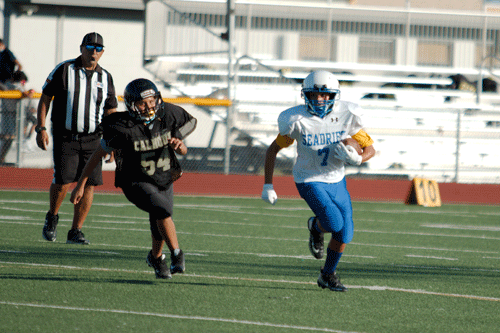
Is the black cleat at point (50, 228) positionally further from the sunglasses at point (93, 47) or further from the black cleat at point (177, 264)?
the black cleat at point (177, 264)

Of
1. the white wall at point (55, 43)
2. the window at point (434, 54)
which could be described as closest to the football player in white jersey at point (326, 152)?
the white wall at point (55, 43)

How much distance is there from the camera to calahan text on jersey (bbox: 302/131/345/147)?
196 inches

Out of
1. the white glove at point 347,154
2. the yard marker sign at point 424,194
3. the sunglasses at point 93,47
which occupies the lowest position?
the yard marker sign at point 424,194

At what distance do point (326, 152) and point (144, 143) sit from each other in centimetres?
121

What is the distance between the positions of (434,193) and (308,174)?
8376 mm

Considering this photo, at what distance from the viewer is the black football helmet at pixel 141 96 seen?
15.5 ft

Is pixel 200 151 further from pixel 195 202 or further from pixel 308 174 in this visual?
pixel 308 174

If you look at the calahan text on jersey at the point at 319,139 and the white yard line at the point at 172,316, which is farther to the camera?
the calahan text on jersey at the point at 319,139

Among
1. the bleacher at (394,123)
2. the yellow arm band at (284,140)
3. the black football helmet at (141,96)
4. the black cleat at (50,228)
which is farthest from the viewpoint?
the bleacher at (394,123)

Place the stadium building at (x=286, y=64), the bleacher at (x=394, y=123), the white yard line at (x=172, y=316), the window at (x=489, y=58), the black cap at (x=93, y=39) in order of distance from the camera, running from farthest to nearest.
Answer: the window at (x=489, y=58)
the bleacher at (x=394, y=123)
the stadium building at (x=286, y=64)
the black cap at (x=93, y=39)
the white yard line at (x=172, y=316)

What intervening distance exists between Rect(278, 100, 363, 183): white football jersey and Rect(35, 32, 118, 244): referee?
2260 mm

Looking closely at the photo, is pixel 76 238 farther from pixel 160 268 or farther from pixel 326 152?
pixel 326 152

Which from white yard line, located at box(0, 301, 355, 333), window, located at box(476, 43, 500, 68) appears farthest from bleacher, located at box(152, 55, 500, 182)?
white yard line, located at box(0, 301, 355, 333)

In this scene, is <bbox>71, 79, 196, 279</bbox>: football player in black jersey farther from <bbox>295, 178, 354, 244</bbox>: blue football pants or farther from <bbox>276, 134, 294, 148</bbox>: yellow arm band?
<bbox>295, 178, 354, 244</bbox>: blue football pants
